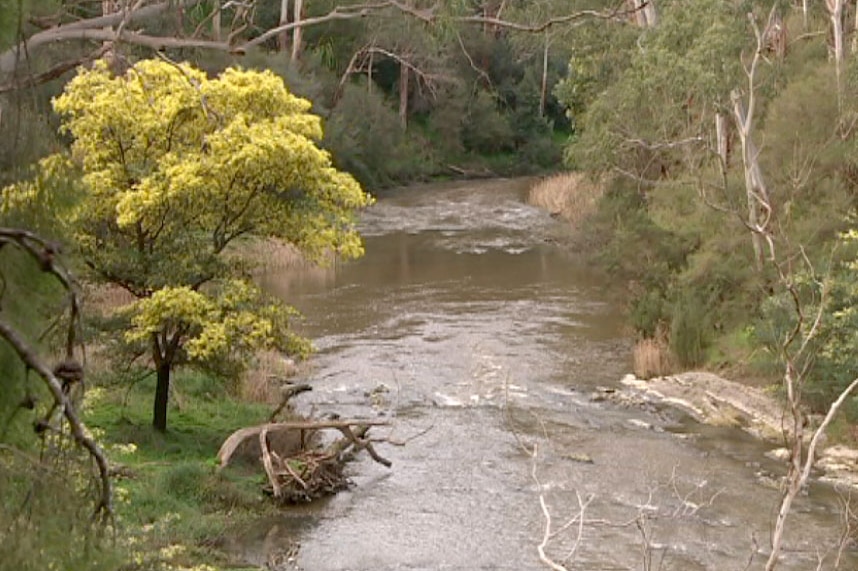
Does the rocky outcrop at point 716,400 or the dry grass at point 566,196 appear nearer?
the rocky outcrop at point 716,400

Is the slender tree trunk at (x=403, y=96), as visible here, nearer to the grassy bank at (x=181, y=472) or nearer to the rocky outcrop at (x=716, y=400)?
the rocky outcrop at (x=716, y=400)

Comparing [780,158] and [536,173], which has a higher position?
[780,158]

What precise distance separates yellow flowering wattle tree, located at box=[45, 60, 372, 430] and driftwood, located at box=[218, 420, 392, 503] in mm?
979

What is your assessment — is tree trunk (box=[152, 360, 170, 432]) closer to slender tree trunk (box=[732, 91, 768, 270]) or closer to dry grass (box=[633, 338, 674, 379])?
slender tree trunk (box=[732, 91, 768, 270])

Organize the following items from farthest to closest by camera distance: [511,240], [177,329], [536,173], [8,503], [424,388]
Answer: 1. [536,173]
2. [511,240]
3. [424,388]
4. [177,329]
5. [8,503]

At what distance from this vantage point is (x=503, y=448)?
638 inches

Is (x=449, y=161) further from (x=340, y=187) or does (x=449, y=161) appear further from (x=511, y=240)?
(x=340, y=187)

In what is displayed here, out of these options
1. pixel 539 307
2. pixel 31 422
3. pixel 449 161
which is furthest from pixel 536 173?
pixel 31 422

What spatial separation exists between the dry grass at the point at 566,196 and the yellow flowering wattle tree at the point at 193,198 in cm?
1534

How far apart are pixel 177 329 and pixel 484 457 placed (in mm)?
4000

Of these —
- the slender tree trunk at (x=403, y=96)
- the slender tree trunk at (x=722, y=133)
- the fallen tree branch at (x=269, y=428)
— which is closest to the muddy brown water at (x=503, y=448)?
the fallen tree branch at (x=269, y=428)

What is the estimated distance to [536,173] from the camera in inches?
2005

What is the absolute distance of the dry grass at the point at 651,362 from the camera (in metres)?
20.8

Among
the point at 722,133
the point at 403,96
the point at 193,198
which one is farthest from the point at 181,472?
the point at 403,96
